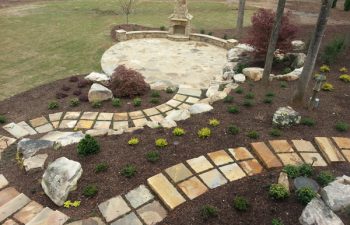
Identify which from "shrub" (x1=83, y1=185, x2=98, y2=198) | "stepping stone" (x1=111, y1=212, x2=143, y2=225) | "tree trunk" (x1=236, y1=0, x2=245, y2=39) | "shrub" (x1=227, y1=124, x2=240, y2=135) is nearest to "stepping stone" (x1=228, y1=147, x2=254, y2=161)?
"shrub" (x1=227, y1=124, x2=240, y2=135)

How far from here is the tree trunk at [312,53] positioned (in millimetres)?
9145

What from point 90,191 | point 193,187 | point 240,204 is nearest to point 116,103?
point 90,191

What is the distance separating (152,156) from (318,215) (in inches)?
156

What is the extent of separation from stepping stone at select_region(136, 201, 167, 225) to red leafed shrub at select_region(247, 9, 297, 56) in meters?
10.3

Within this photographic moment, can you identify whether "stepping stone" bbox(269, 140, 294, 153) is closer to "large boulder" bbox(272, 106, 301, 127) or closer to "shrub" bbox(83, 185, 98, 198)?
"large boulder" bbox(272, 106, 301, 127)

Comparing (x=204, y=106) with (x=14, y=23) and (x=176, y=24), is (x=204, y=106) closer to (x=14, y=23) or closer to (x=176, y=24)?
(x=176, y=24)

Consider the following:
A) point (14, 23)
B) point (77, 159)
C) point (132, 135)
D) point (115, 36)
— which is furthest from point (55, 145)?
point (14, 23)

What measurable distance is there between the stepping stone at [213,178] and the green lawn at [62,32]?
9971 mm

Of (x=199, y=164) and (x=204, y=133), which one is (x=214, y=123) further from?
(x=199, y=164)

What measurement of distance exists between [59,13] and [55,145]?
67.9 ft

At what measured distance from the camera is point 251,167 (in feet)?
25.4

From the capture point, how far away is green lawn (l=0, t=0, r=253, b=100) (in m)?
15.6

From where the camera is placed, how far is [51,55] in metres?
17.6

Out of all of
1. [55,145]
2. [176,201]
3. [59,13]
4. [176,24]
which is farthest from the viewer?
[59,13]
